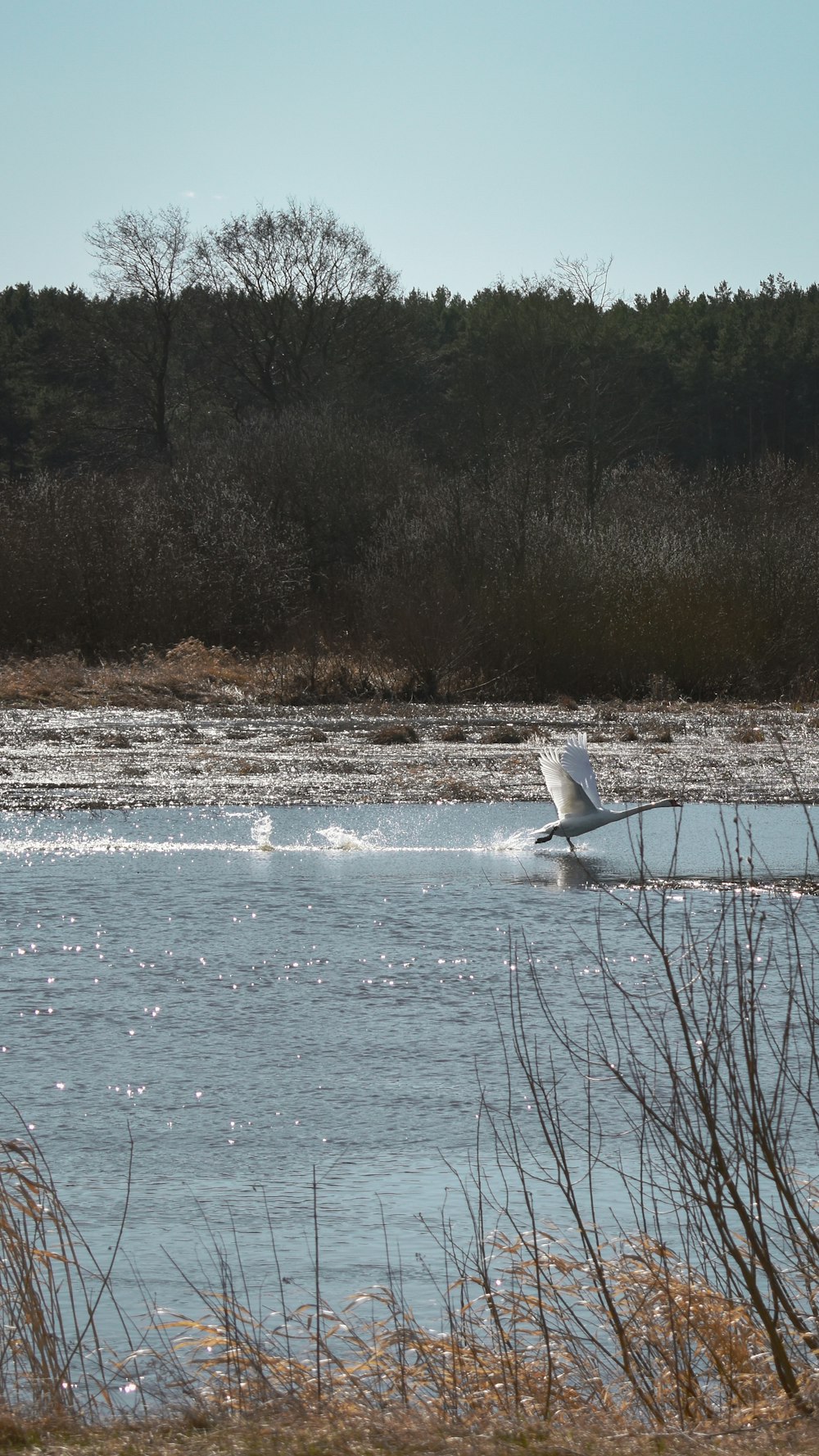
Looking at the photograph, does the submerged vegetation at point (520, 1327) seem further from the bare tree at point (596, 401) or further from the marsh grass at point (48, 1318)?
the bare tree at point (596, 401)

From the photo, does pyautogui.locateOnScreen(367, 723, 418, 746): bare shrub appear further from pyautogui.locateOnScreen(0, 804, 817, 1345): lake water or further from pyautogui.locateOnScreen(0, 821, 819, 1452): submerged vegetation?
pyautogui.locateOnScreen(0, 821, 819, 1452): submerged vegetation

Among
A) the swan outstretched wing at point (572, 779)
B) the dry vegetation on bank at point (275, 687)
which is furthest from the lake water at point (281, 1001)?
the dry vegetation on bank at point (275, 687)

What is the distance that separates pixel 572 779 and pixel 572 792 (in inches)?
8.0

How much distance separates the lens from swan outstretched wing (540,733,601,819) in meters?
12.4

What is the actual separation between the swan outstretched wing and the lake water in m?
0.41

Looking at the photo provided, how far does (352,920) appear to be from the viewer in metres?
9.96

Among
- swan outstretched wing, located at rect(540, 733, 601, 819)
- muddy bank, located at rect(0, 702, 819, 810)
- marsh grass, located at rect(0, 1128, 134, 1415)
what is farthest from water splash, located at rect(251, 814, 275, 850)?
marsh grass, located at rect(0, 1128, 134, 1415)

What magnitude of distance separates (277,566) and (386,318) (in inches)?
566

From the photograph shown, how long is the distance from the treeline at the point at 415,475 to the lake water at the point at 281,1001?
14661 mm

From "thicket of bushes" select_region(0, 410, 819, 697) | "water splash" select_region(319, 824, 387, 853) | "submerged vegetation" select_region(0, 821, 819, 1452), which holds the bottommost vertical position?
Result: "submerged vegetation" select_region(0, 821, 819, 1452)

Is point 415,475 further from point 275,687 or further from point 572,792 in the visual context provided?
point 572,792

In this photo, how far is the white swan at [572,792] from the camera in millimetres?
12227

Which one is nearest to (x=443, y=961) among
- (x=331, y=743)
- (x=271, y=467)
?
(x=331, y=743)

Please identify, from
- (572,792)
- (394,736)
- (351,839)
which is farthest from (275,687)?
(572,792)
